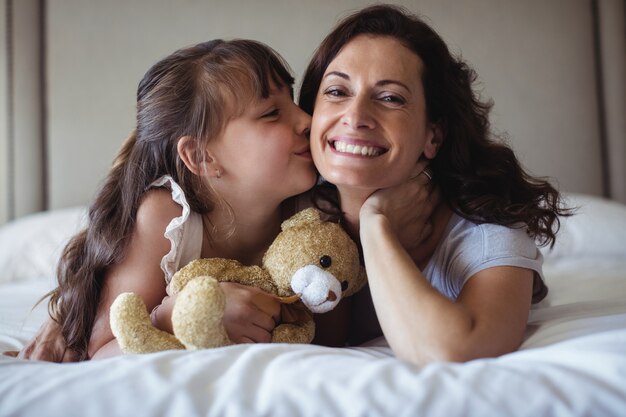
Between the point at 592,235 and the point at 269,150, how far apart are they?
150cm

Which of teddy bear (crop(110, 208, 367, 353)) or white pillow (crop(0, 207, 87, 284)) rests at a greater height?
teddy bear (crop(110, 208, 367, 353))

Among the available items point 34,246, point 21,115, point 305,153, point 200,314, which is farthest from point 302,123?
point 21,115

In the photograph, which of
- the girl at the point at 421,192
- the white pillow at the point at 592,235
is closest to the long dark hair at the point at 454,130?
the girl at the point at 421,192

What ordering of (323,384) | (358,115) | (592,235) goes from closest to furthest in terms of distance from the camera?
1. (323,384)
2. (358,115)
3. (592,235)

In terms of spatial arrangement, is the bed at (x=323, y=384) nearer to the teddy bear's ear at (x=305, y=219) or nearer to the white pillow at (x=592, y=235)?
the teddy bear's ear at (x=305, y=219)

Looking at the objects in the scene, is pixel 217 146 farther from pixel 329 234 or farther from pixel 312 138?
pixel 329 234

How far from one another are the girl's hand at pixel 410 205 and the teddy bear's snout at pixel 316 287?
17 cm

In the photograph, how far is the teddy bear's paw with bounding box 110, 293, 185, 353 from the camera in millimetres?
1009

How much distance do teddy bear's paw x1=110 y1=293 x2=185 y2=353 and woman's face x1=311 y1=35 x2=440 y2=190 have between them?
46 cm

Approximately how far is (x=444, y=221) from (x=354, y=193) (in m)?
0.23

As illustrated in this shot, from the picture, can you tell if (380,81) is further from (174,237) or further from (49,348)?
(49,348)

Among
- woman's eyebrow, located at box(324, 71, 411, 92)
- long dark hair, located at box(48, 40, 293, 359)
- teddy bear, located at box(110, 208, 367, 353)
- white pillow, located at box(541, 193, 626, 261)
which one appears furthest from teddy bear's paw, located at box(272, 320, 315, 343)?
white pillow, located at box(541, 193, 626, 261)

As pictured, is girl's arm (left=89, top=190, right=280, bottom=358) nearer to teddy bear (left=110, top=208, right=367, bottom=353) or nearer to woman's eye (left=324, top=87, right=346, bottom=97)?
teddy bear (left=110, top=208, right=367, bottom=353)

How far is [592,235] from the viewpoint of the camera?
7.28ft
